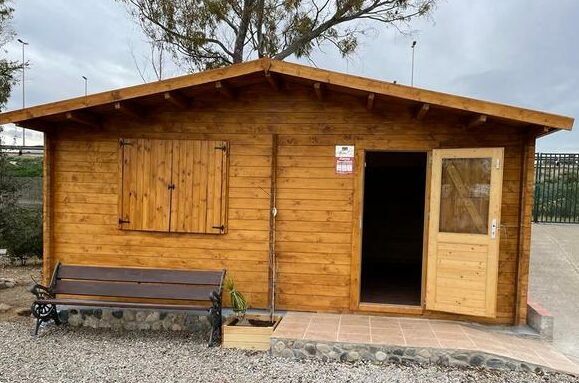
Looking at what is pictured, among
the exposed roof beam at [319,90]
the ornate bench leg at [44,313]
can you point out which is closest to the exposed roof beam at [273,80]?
the exposed roof beam at [319,90]

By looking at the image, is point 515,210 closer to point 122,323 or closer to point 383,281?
point 383,281

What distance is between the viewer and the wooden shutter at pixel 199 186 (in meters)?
4.80

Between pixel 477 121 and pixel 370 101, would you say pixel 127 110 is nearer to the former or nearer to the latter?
pixel 370 101

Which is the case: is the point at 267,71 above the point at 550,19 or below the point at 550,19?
below

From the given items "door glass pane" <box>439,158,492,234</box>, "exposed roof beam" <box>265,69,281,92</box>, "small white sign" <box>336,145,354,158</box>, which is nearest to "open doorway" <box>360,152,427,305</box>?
"small white sign" <box>336,145,354,158</box>

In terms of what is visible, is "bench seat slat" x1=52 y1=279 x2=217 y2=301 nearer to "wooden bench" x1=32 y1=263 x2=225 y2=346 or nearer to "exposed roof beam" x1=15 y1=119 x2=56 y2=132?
"wooden bench" x1=32 y1=263 x2=225 y2=346

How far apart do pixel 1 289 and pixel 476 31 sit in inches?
388

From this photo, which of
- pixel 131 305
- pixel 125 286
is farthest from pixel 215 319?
pixel 125 286

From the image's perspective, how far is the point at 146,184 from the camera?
490 centimetres

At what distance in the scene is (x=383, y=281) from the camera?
656cm

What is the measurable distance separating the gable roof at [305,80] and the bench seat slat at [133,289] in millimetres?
1886

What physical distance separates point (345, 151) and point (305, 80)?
880 millimetres

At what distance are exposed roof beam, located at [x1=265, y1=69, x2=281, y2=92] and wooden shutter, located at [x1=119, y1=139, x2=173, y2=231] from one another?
1353 mm

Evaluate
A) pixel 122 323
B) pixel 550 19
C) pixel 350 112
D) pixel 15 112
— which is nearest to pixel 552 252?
pixel 550 19
